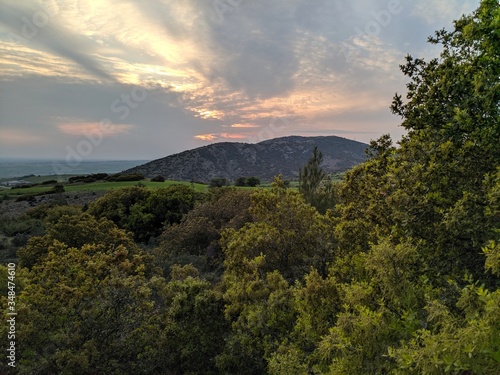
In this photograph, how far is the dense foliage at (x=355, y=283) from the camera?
671cm

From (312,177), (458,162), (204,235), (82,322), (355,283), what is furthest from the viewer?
(204,235)

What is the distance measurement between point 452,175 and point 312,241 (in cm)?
756

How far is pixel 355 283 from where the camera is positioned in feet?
32.8

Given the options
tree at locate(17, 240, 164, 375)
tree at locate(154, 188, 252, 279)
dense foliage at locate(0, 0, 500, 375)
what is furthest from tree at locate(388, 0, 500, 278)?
tree at locate(154, 188, 252, 279)

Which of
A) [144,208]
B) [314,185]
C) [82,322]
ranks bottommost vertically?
[82,322]

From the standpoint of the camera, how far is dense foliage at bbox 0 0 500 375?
671 centimetres

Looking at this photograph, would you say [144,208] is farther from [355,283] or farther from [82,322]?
[355,283]

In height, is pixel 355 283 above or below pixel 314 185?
below

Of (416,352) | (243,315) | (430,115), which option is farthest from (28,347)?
(430,115)

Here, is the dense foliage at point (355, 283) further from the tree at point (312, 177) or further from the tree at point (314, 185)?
the tree at point (312, 177)

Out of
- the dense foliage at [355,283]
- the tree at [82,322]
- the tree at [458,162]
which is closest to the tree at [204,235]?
the dense foliage at [355,283]

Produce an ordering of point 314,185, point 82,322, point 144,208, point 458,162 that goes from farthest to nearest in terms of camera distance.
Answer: point 144,208 → point 314,185 → point 82,322 → point 458,162

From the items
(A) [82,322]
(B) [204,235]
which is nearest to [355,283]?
(A) [82,322]

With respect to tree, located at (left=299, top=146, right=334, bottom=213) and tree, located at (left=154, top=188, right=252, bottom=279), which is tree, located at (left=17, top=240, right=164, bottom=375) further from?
tree, located at (left=299, top=146, right=334, bottom=213)
